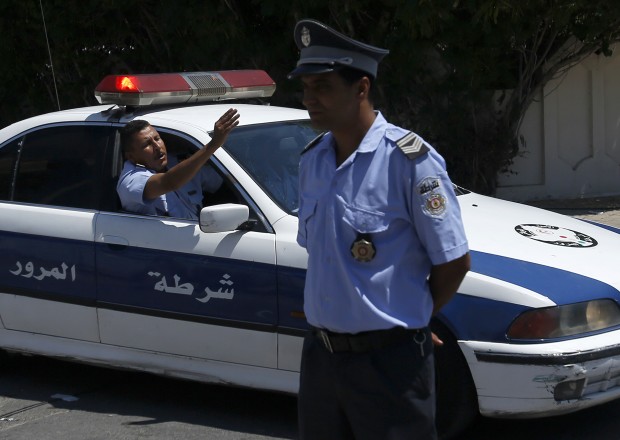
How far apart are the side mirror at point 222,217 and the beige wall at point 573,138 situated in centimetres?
695

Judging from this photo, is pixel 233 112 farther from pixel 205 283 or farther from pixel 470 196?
pixel 470 196

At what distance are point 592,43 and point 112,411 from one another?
268 inches

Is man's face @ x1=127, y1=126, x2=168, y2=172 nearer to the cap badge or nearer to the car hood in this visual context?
the car hood

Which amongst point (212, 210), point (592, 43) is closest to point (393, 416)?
point (212, 210)

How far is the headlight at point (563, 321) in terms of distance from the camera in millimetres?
4164

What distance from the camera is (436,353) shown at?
435cm

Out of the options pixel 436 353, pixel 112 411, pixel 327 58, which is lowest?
pixel 112 411

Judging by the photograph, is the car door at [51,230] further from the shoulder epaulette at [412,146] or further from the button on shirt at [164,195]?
the shoulder epaulette at [412,146]

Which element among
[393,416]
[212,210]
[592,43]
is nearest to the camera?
[393,416]

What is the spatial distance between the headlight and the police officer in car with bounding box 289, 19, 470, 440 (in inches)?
51.5

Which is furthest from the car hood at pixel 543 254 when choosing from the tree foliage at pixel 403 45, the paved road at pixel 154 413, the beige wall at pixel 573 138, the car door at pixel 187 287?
the beige wall at pixel 573 138

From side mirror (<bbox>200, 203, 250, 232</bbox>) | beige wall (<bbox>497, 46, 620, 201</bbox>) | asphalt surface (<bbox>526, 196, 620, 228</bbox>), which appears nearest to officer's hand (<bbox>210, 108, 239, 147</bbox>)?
side mirror (<bbox>200, 203, 250, 232</bbox>)

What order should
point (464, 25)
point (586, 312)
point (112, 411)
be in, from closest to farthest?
point (586, 312) < point (112, 411) < point (464, 25)

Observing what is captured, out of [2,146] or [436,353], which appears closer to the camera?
[436,353]
